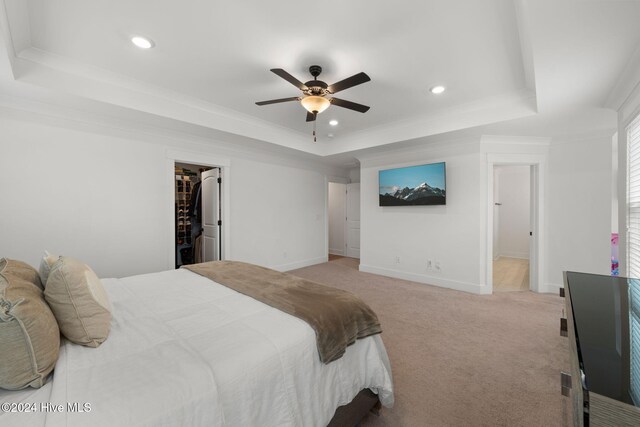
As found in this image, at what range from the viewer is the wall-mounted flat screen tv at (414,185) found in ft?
13.6

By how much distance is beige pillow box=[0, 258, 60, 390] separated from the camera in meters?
0.83

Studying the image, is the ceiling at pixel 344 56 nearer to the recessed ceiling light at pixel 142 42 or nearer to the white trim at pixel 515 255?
the recessed ceiling light at pixel 142 42

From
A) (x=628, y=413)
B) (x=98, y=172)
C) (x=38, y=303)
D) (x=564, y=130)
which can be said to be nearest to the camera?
(x=628, y=413)

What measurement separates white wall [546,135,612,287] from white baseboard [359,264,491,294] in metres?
1.09

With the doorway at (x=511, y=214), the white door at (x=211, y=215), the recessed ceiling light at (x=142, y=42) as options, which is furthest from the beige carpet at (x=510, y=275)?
the recessed ceiling light at (x=142, y=42)

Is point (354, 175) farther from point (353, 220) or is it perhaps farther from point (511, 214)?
point (511, 214)

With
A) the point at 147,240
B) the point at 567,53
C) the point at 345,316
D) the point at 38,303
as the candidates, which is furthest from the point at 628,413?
the point at 147,240

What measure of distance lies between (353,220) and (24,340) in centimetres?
615

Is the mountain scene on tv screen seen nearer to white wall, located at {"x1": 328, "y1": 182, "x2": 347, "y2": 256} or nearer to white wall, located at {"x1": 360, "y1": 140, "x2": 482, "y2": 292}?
white wall, located at {"x1": 360, "y1": 140, "x2": 482, "y2": 292}

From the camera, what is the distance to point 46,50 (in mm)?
2217

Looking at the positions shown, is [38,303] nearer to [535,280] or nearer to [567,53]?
[567,53]

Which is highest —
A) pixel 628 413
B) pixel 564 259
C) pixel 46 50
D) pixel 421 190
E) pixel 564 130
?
pixel 46 50

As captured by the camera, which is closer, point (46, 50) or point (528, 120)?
point (46, 50)

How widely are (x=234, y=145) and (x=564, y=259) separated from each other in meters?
5.28
